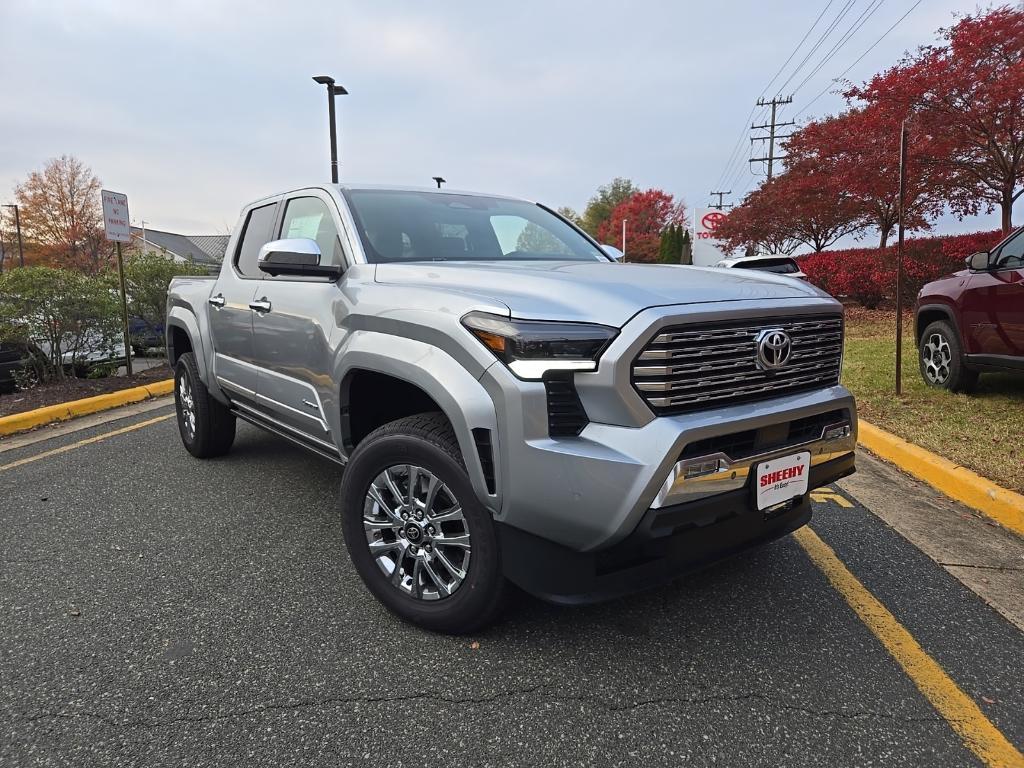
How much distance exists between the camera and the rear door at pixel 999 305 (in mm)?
5270

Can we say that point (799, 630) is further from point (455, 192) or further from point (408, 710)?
point (455, 192)

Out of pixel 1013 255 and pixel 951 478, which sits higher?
pixel 1013 255

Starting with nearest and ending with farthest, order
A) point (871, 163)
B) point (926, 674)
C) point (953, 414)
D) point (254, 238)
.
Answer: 1. point (926, 674)
2. point (254, 238)
3. point (953, 414)
4. point (871, 163)

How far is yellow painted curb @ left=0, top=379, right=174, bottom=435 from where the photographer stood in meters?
6.17

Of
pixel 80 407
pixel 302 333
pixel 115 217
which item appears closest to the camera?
pixel 302 333

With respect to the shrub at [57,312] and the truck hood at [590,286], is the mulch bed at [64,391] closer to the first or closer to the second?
the shrub at [57,312]

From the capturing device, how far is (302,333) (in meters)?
3.27

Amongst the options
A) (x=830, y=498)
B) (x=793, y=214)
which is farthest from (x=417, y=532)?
(x=793, y=214)

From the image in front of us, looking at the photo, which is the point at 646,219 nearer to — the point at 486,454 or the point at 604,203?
the point at 604,203

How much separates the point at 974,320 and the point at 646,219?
54.6 metres

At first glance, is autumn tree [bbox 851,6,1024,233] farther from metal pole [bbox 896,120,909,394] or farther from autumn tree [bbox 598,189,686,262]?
autumn tree [bbox 598,189,686,262]

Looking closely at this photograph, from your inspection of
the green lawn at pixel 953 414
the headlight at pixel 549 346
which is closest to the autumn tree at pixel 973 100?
the green lawn at pixel 953 414

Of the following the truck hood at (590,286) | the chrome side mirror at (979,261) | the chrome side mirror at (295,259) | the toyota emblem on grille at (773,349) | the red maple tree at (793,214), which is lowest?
the toyota emblem on grille at (773,349)

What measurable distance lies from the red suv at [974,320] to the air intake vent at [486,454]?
16.7 feet
